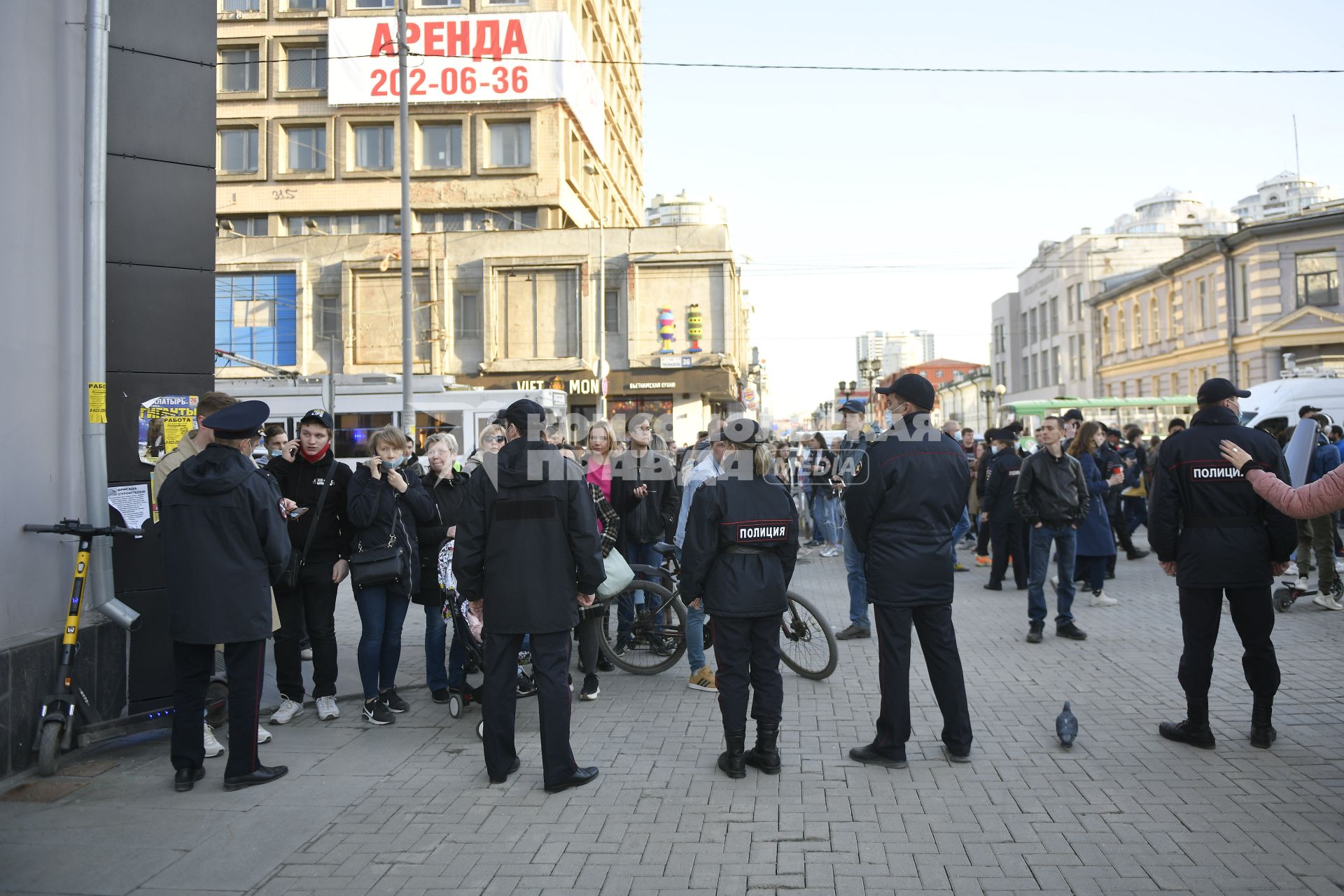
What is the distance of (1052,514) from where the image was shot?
8969mm

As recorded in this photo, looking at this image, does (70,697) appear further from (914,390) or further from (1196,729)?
(1196,729)

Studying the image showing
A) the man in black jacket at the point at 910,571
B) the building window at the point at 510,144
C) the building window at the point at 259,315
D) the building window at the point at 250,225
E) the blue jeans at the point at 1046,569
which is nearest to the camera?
the man in black jacket at the point at 910,571

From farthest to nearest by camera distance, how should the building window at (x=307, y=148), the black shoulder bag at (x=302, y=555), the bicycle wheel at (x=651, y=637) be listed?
the building window at (x=307, y=148)
the bicycle wheel at (x=651, y=637)
the black shoulder bag at (x=302, y=555)

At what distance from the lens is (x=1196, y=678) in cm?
555

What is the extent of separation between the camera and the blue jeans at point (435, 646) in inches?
266

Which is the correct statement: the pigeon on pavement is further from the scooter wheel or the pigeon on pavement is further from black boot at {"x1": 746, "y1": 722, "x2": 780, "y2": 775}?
the scooter wheel

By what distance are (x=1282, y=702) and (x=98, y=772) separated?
7177 mm

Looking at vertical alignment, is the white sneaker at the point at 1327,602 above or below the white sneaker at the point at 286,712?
above

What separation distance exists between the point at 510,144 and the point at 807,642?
34299mm

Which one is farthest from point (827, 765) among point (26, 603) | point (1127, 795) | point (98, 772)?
point (26, 603)

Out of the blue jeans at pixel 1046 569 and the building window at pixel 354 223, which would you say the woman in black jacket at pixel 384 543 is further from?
the building window at pixel 354 223

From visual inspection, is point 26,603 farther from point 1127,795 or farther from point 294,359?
point 294,359

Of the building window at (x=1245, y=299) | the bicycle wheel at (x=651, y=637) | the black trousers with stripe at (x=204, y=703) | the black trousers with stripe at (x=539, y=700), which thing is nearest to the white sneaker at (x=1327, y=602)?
the bicycle wheel at (x=651, y=637)

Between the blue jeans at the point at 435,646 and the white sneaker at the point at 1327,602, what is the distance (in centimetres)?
845
